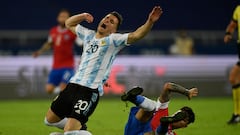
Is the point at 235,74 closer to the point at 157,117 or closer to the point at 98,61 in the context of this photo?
Answer: the point at 157,117

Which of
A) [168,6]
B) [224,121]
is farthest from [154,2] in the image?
[224,121]

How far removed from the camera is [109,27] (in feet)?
29.6

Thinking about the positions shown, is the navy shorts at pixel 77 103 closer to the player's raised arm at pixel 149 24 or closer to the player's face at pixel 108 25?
the player's face at pixel 108 25

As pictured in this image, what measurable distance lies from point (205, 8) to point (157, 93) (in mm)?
7729

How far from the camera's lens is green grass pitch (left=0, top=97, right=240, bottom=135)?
459 inches

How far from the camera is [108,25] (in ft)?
29.6

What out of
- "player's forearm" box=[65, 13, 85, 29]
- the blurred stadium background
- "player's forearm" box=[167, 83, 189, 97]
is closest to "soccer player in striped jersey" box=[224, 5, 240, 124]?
"player's forearm" box=[167, 83, 189, 97]

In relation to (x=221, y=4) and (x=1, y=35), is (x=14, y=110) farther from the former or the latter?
(x=221, y=4)

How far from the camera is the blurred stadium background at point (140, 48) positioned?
19812mm

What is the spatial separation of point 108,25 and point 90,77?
2.69ft

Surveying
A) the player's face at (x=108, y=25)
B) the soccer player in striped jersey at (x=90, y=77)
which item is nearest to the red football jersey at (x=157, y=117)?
the soccer player in striped jersey at (x=90, y=77)

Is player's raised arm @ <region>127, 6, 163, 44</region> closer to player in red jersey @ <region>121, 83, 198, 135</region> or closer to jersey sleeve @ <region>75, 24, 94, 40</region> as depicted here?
jersey sleeve @ <region>75, 24, 94, 40</region>

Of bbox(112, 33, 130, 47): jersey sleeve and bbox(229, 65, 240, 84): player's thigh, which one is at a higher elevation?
bbox(112, 33, 130, 47): jersey sleeve

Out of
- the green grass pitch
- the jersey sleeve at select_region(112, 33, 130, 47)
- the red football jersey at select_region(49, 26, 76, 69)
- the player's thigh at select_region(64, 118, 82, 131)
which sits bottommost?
the green grass pitch
